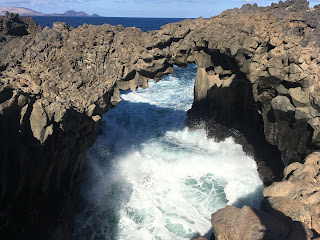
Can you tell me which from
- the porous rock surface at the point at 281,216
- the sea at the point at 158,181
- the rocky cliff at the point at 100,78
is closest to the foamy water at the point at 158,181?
the sea at the point at 158,181

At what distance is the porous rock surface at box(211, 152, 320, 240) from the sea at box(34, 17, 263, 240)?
4254 mm

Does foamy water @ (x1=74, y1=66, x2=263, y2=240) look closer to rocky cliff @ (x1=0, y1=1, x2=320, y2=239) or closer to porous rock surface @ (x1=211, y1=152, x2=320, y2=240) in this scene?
rocky cliff @ (x1=0, y1=1, x2=320, y2=239)

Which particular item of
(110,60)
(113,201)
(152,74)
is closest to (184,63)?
(152,74)

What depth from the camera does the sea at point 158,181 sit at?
11438 millimetres

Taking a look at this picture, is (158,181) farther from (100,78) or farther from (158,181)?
(100,78)

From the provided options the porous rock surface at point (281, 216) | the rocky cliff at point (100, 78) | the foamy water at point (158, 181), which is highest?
the rocky cliff at point (100, 78)

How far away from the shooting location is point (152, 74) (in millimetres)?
13281

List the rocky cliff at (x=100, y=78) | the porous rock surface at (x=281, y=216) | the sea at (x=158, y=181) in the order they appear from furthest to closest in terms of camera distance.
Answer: the sea at (x=158, y=181) < the rocky cliff at (x=100, y=78) < the porous rock surface at (x=281, y=216)

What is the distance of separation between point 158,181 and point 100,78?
596 cm

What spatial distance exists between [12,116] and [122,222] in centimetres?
642

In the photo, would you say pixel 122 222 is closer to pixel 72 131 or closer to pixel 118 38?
pixel 72 131

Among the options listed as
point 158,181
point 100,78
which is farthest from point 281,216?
point 100,78

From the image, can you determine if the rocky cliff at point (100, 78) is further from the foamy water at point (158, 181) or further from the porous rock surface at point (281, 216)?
the porous rock surface at point (281, 216)

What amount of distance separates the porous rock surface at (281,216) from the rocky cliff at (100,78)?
297 cm
